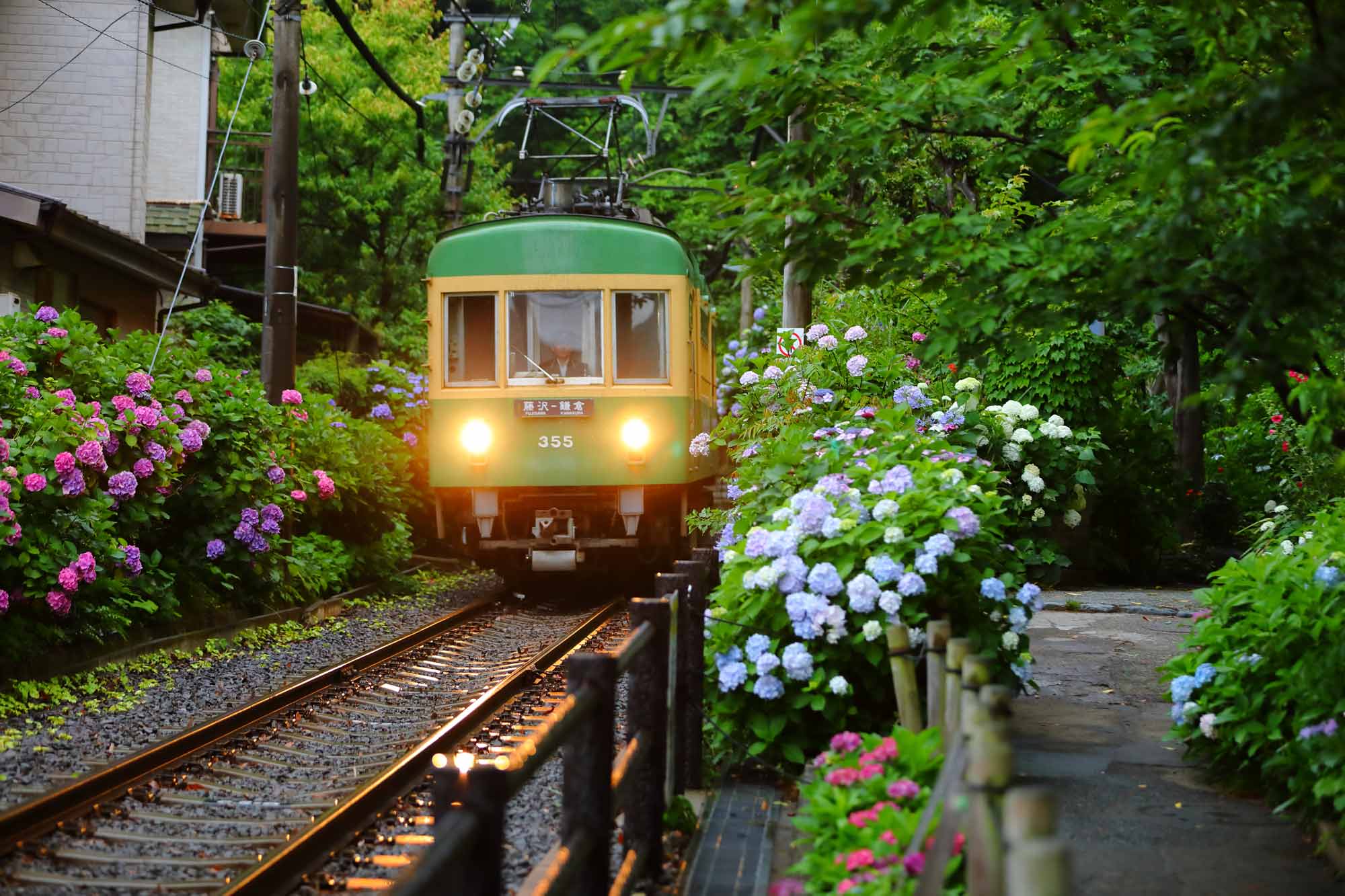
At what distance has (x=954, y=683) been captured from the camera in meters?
3.43

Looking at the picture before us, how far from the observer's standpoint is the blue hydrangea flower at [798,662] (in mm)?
4910

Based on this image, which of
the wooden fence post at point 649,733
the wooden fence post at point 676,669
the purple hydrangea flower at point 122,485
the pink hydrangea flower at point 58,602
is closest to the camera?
the wooden fence post at point 649,733

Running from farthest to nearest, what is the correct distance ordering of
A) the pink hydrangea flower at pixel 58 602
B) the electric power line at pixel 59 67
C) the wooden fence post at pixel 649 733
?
the electric power line at pixel 59 67, the pink hydrangea flower at pixel 58 602, the wooden fence post at pixel 649 733

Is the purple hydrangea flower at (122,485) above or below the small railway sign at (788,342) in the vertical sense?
below

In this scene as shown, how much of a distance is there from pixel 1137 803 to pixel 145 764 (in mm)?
3835

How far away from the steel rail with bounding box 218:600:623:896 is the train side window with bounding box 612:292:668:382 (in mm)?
4415

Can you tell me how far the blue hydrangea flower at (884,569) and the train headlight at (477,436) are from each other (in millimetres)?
7072

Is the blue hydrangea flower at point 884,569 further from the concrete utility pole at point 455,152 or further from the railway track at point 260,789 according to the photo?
the concrete utility pole at point 455,152

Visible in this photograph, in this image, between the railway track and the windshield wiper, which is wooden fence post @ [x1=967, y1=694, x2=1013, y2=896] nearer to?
the railway track

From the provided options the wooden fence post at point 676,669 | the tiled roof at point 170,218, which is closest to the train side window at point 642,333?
the wooden fence post at point 676,669

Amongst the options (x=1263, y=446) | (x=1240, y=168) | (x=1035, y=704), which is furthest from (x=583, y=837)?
(x=1263, y=446)

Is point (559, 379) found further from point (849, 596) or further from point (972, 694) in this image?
point (972, 694)

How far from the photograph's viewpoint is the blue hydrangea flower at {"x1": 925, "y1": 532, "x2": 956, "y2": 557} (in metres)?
5.00

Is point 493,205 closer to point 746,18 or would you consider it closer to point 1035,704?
point 1035,704
